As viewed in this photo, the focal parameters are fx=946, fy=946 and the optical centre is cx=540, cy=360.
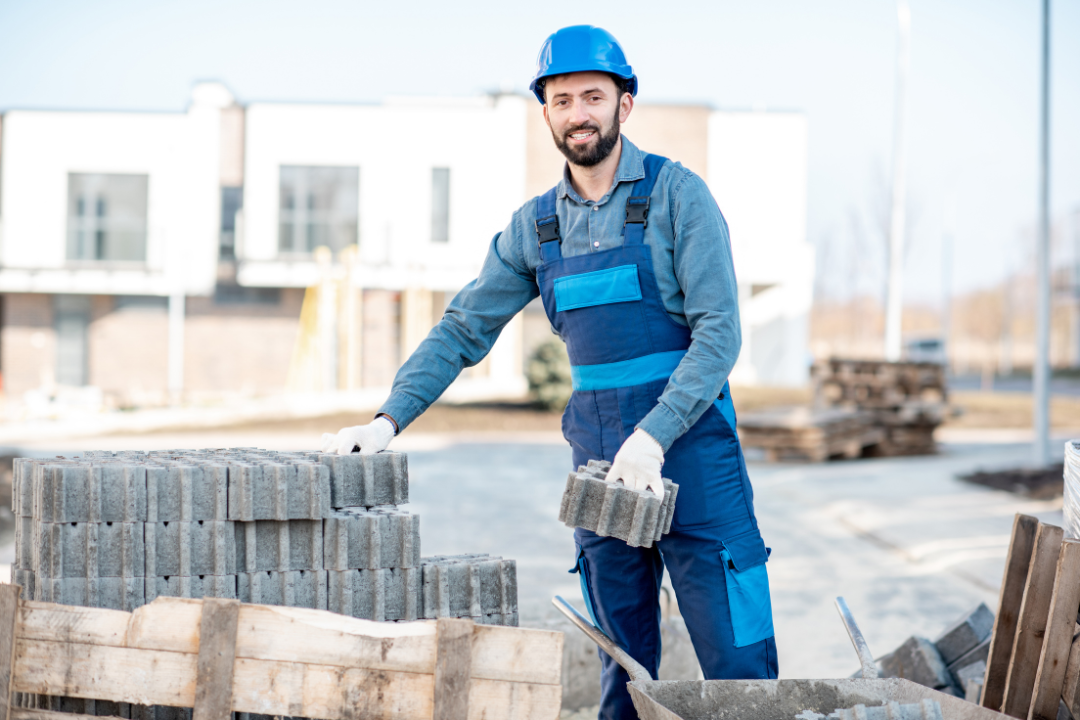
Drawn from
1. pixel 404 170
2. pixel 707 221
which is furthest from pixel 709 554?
pixel 404 170

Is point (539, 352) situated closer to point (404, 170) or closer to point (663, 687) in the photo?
point (404, 170)

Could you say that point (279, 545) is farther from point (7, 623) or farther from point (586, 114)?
point (586, 114)

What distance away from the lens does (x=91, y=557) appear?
8.60 ft

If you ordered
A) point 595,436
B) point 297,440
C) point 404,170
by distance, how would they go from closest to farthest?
point 595,436, point 297,440, point 404,170

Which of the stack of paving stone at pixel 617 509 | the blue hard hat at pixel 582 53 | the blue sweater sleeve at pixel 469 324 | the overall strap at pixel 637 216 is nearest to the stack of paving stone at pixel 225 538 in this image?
the blue sweater sleeve at pixel 469 324

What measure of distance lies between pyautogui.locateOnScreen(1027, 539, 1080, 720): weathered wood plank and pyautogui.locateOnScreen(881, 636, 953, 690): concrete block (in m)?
0.94

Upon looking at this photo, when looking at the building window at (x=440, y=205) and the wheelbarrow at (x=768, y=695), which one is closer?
the wheelbarrow at (x=768, y=695)

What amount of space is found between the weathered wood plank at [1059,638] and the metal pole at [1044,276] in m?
9.53

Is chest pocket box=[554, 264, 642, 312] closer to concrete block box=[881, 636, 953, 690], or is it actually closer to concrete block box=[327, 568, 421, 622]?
concrete block box=[327, 568, 421, 622]

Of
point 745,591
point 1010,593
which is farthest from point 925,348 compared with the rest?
point 745,591

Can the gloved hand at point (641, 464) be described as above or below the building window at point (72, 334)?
below

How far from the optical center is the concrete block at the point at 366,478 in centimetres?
281

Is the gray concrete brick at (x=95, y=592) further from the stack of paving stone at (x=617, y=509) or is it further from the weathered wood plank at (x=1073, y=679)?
the weathered wood plank at (x=1073, y=679)

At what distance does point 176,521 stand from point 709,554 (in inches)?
60.3
